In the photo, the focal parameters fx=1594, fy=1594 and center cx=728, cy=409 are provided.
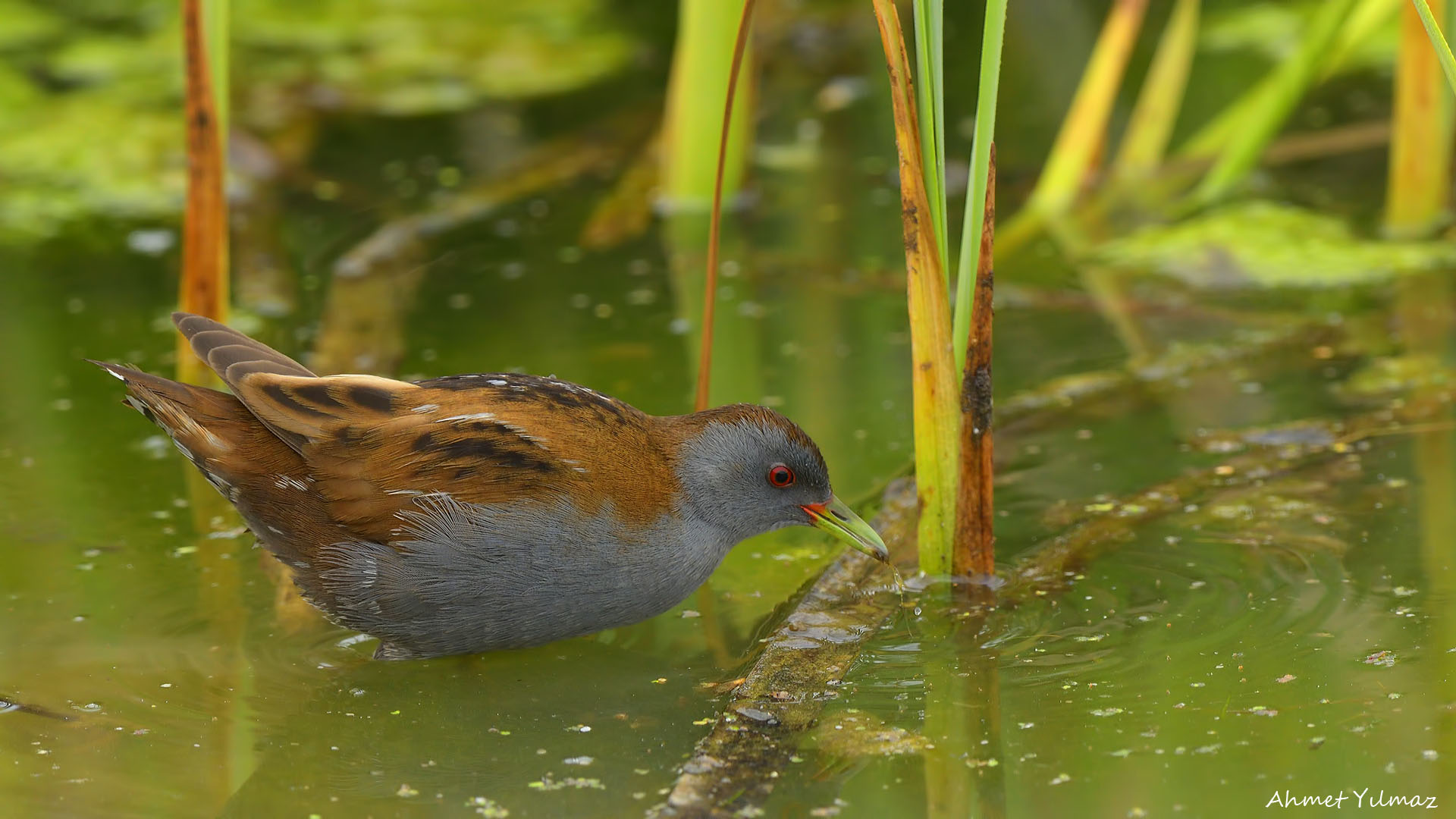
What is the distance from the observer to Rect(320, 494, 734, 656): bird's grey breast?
3420mm

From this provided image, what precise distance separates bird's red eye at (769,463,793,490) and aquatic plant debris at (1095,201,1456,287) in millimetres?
2577

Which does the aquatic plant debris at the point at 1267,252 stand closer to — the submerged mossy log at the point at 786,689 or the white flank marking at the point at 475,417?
the submerged mossy log at the point at 786,689

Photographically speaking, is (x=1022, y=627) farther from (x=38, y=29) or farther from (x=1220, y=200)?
(x=38, y=29)

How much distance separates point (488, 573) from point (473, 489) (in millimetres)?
184

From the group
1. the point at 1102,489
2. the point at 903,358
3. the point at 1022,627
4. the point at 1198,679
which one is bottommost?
the point at 1198,679

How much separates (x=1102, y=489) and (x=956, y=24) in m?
4.54

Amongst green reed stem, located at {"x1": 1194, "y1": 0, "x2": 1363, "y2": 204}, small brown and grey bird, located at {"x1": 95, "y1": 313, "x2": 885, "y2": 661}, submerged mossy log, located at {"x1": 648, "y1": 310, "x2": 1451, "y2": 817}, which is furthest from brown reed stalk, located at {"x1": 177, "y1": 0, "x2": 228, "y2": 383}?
green reed stem, located at {"x1": 1194, "y1": 0, "x2": 1363, "y2": 204}

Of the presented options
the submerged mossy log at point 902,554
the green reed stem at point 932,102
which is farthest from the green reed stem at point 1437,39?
the submerged mossy log at point 902,554

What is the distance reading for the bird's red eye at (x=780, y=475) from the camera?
3.69m

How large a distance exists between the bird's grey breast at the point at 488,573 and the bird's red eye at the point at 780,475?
1.21ft

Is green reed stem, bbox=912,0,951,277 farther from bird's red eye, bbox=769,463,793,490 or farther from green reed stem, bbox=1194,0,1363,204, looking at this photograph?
green reed stem, bbox=1194,0,1363,204

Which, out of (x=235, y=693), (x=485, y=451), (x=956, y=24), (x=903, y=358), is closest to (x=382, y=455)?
(x=485, y=451)

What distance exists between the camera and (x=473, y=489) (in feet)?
11.3

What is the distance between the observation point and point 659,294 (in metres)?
5.75
